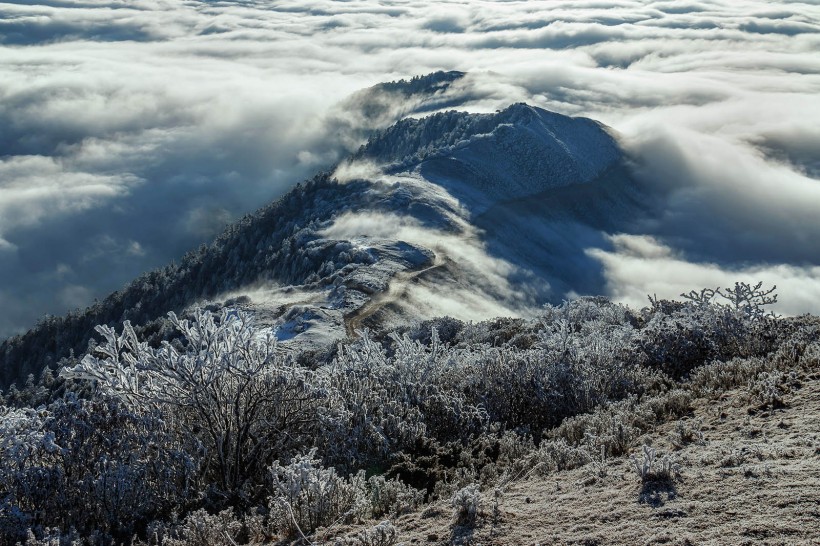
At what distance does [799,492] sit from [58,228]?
15202 cm

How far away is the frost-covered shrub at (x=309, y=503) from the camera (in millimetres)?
5797

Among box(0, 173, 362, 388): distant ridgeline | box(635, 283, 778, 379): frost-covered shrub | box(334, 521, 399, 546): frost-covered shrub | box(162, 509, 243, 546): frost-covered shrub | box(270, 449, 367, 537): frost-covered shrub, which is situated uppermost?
box(334, 521, 399, 546): frost-covered shrub

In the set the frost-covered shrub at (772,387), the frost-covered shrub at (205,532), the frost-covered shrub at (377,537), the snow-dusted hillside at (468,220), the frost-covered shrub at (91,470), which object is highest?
the frost-covered shrub at (377,537)

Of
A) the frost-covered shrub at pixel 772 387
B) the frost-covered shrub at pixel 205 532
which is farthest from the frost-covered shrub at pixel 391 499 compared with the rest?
the frost-covered shrub at pixel 772 387

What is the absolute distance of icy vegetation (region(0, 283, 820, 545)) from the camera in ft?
20.5

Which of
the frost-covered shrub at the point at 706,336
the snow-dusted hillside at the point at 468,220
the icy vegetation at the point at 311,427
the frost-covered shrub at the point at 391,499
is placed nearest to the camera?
the frost-covered shrub at the point at 391,499

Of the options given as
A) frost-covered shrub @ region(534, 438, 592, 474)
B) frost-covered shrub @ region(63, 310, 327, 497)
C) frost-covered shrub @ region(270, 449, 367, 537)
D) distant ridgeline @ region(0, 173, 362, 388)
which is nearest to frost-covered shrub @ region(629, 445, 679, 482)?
frost-covered shrub @ region(534, 438, 592, 474)

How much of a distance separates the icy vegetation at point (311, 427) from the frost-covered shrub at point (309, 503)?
0.01m

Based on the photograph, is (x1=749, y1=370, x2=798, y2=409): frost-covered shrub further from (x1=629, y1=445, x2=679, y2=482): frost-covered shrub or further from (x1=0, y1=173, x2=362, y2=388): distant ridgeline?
(x1=0, y1=173, x2=362, y2=388): distant ridgeline

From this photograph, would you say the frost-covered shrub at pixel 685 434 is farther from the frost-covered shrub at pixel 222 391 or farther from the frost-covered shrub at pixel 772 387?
the frost-covered shrub at pixel 222 391

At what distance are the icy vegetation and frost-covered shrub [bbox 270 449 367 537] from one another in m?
0.01

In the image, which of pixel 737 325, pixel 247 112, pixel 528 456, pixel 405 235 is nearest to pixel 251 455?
pixel 528 456

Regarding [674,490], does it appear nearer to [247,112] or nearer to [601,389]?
[601,389]

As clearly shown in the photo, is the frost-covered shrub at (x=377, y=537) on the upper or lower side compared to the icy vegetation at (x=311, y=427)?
upper
